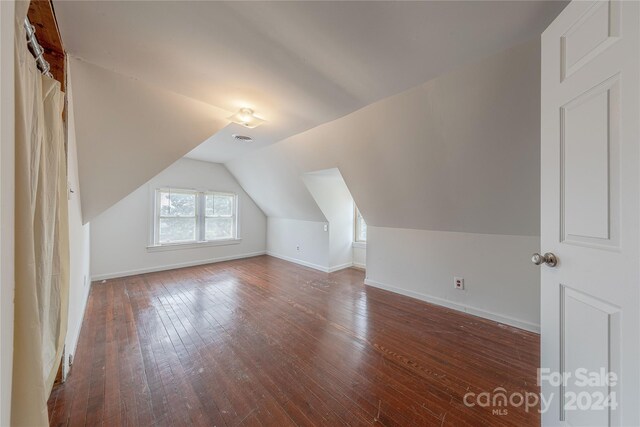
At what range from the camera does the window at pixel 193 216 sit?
14.3ft

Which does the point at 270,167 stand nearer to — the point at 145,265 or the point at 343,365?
the point at 145,265

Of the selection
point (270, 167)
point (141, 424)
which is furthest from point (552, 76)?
point (270, 167)

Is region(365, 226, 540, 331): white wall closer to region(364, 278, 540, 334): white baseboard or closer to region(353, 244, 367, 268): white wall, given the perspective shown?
region(364, 278, 540, 334): white baseboard

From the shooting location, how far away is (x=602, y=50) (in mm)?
810

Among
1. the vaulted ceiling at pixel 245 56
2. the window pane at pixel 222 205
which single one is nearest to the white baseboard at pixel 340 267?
the window pane at pixel 222 205

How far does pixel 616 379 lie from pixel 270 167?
4.11 m

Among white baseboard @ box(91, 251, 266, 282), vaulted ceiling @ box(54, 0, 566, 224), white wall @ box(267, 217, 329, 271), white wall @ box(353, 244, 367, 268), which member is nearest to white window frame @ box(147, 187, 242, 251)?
white baseboard @ box(91, 251, 266, 282)

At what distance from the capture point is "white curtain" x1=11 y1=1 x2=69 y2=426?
2.28ft

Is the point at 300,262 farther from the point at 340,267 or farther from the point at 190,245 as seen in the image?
the point at 190,245

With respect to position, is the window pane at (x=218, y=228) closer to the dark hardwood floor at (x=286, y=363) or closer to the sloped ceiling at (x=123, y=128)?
the dark hardwood floor at (x=286, y=363)

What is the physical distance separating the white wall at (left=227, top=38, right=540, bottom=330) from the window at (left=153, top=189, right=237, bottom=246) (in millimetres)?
2129

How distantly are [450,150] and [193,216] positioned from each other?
4.65 meters

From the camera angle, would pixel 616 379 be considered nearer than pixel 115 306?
Yes

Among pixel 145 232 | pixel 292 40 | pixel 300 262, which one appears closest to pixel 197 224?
pixel 145 232
